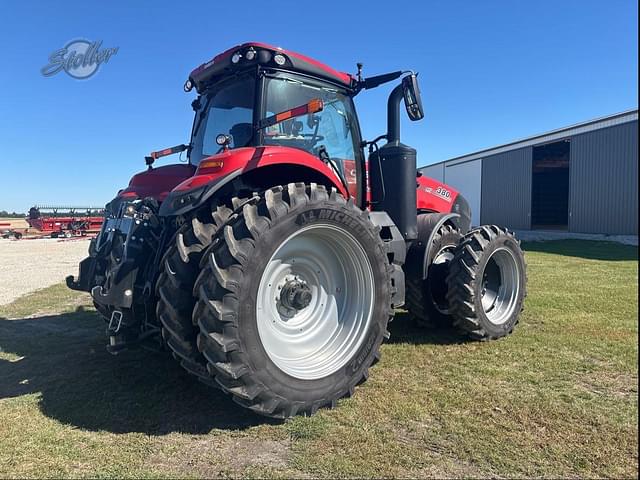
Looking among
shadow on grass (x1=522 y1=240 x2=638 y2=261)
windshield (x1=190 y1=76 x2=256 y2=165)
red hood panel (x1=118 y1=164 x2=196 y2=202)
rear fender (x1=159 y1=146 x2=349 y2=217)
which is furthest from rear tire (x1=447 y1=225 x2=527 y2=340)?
shadow on grass (x1=522 y1=240 x2=638 y2=261)

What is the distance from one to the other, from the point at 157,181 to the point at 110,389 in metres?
2.03

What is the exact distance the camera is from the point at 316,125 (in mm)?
4590

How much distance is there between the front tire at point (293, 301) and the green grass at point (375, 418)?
264 millimetres

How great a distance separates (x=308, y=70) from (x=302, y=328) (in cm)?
231

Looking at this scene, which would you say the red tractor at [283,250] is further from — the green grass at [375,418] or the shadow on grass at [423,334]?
the green grass at [375,418]

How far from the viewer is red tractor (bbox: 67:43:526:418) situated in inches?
123

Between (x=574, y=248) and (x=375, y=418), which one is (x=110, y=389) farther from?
(x=574, y=248)

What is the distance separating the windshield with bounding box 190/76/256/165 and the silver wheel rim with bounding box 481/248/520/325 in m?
3.06

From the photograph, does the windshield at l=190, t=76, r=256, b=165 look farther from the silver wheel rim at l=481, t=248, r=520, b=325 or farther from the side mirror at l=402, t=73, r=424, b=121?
the silver wheel rim at l=481, t=248, r=520, b=325

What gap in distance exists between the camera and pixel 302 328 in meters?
3.81

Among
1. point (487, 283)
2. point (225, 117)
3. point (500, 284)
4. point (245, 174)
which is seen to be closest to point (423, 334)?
point (487, 283)

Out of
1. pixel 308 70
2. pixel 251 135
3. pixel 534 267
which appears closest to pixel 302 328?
pixel 251 135

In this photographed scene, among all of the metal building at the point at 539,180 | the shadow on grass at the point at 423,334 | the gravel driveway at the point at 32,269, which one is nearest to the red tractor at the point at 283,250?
the shadow on grass at the point at 423,334

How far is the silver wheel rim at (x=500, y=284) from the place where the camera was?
549 cm
